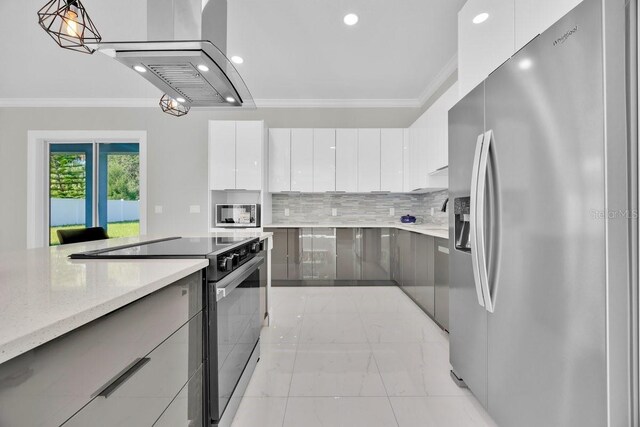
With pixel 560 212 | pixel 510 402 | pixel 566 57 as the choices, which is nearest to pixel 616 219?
pixel 560 212

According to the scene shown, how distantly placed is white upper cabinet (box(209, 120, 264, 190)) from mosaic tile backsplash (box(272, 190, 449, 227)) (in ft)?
2.30

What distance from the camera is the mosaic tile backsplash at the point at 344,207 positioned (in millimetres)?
4586

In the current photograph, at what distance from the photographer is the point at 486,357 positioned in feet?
4.71

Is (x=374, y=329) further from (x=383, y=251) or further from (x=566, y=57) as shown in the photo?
(x=566, y=57)

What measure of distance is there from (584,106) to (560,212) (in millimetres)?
346

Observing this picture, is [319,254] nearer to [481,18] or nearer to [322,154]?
[322,154]

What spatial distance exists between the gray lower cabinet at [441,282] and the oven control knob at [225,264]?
1736 millimetres

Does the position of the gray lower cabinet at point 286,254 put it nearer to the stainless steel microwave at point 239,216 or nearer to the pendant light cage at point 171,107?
the stainless steel microwave at point 239,216

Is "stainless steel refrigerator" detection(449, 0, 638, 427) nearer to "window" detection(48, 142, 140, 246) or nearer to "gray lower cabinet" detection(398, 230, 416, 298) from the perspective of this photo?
"gray lower cabinet" detection(398, 230, 416, 298)

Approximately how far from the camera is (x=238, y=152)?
403cm

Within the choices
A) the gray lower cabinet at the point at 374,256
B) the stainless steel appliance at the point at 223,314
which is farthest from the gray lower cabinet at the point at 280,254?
the stainless steel appliance at the point at 223,314

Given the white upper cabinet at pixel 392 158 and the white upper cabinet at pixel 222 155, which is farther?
the white upper cabinet at pixel 392 158

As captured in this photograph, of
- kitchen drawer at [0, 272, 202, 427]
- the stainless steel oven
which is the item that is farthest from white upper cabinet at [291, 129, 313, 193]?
kitchen drawer at [0, 272, 202, 427]

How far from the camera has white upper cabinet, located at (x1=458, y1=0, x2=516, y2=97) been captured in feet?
4.91
